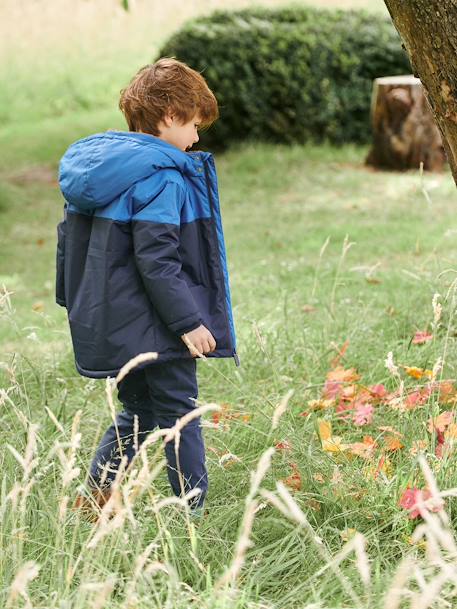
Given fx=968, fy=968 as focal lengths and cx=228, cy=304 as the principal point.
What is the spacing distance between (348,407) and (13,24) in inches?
555

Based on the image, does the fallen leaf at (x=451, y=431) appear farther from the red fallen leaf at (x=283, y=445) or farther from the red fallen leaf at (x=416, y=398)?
the red fallen leaf at (x=283, y=445)

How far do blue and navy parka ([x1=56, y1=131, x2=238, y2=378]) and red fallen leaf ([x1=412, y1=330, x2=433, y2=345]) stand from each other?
4.56 feet

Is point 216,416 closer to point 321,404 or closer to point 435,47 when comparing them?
point 321,404

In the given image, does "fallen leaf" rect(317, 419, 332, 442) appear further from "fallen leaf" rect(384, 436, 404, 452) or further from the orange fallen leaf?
"fallen leaf" rect(384, 436, 404, 452)

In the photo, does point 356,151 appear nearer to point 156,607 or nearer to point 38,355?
point 38,355

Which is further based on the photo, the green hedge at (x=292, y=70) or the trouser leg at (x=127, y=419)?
the green hedge at (x=292, y=70)

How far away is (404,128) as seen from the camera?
30.8 feet

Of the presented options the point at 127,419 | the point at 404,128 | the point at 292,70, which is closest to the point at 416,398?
the point at 127,419

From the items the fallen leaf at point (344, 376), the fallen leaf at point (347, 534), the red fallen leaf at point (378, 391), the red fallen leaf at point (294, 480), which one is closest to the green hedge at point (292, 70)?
the fallen leaf at point (344, 376)

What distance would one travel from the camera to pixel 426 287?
5.14 meters

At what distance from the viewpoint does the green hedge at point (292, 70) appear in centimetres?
1035

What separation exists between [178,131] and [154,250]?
446 millimetres

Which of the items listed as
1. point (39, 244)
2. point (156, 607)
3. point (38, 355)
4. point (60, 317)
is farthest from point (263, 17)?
point (156, 607)

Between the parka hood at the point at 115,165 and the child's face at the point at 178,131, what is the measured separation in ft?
0.25
